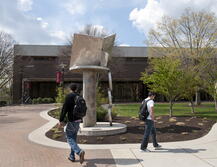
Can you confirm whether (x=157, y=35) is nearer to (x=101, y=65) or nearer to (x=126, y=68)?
(x=126, y=68)

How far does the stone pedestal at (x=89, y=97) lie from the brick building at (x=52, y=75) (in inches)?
1105

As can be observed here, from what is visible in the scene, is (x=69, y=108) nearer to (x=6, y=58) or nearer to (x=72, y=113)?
(x=72, y=113)

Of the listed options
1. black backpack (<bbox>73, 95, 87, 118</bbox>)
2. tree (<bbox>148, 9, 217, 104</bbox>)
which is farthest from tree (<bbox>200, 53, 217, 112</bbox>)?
black backpack (<bbox>73, 95, 87, 118</bbox>)

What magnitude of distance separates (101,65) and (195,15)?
68.9 feet

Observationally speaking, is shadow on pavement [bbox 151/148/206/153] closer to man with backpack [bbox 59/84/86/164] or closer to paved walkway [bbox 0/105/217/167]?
paved walkway [bbox 0/105/217/167]

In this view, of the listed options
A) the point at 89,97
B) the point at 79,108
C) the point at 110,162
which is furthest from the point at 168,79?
the point at 79,108

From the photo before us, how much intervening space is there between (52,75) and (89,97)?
33.5 metres

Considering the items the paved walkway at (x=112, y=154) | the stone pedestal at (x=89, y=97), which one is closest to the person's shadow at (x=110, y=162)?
the paved walkway at (x=112, y=154)

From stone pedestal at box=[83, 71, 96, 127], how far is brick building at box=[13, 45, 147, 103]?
28.1 m

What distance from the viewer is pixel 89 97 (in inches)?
392

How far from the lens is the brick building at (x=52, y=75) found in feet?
135

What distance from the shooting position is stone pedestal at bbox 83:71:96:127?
9859mm

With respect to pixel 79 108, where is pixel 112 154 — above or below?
below

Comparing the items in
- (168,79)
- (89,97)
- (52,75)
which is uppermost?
(52,75)
